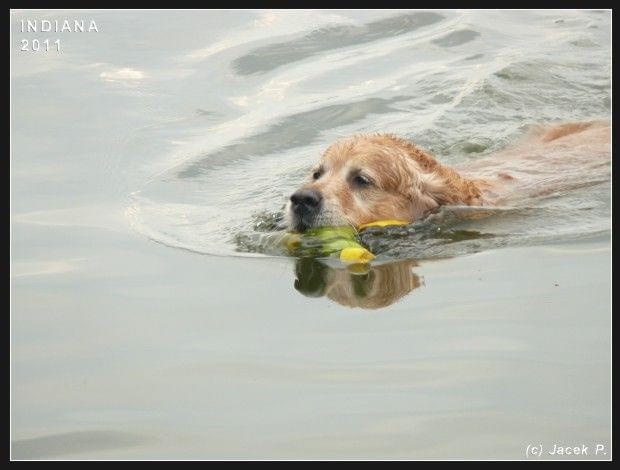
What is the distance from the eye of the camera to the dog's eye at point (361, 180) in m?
9.21

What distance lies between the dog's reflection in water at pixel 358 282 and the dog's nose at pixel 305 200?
0.43 m

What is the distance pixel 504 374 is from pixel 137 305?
2.71 meters

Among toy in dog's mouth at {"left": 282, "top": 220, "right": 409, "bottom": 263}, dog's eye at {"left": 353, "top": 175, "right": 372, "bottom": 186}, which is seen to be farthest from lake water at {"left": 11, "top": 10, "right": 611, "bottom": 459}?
dog's eye at {"left": 353, "top": 175, "right": 372, "bottom": 186}

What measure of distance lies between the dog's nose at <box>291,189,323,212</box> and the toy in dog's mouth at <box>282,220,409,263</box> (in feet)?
0.62

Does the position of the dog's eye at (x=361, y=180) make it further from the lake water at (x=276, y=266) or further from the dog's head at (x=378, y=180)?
the lake water at (x=276, y=266)

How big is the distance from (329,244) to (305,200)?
41cm

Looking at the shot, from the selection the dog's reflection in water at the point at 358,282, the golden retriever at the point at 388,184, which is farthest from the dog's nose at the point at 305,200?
the dog's reflection in water at the point at 358,282

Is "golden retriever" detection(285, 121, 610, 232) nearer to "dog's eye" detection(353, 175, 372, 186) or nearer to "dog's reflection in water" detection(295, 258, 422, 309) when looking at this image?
"dog's eye" detection(353, 175, 372, 186)

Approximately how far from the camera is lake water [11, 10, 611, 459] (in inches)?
229

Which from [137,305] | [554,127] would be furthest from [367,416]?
[554,127]

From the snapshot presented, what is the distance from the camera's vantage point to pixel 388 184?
9.30 meters

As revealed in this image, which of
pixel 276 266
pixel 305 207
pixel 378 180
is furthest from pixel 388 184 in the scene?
pixel 276 266

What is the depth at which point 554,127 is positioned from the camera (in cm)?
1199

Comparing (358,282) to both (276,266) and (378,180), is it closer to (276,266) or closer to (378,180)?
(276,266)
